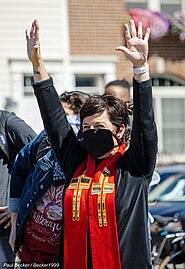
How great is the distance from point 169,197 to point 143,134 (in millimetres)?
6907

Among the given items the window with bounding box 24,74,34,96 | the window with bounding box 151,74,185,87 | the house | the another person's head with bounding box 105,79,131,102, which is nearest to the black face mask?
the another person's head with bounding box 105,79,131,102

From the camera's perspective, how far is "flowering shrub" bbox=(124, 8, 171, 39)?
1708 cm

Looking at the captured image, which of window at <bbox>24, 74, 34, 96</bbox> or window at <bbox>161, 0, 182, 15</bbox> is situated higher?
window at <bbox>161, 0, 182, 15</bbox>

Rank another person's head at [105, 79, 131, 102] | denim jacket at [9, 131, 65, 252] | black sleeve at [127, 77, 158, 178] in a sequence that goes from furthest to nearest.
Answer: another person's head at [105, 79, 131, 102] < denim jacket at [9, 131, 65, 252] < black sleeve at [127, 77, 158, 178]

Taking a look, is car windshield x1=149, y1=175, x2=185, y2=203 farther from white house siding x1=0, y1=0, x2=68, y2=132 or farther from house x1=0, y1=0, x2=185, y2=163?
white house siding x1=0, y1=0, x2=68, y2=132

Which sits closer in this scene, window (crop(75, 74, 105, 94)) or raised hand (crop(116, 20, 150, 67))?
raised hand (crop(116, 20, 150, 67))

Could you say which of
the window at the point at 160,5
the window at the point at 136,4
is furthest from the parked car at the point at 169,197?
the window at the point at 160,5

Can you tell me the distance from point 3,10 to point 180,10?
194 inches

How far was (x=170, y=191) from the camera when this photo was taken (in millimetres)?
10500

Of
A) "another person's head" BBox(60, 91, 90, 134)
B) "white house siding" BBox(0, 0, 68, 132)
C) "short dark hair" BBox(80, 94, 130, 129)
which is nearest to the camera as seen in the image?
"short dark hair" BBox(80, 94, 130, 129)

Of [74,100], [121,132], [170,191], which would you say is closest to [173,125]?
[170,191]

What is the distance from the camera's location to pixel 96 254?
11.2 feet

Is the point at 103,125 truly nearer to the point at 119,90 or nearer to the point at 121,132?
the point at 121,132

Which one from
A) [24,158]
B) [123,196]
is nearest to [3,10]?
[24,158]
